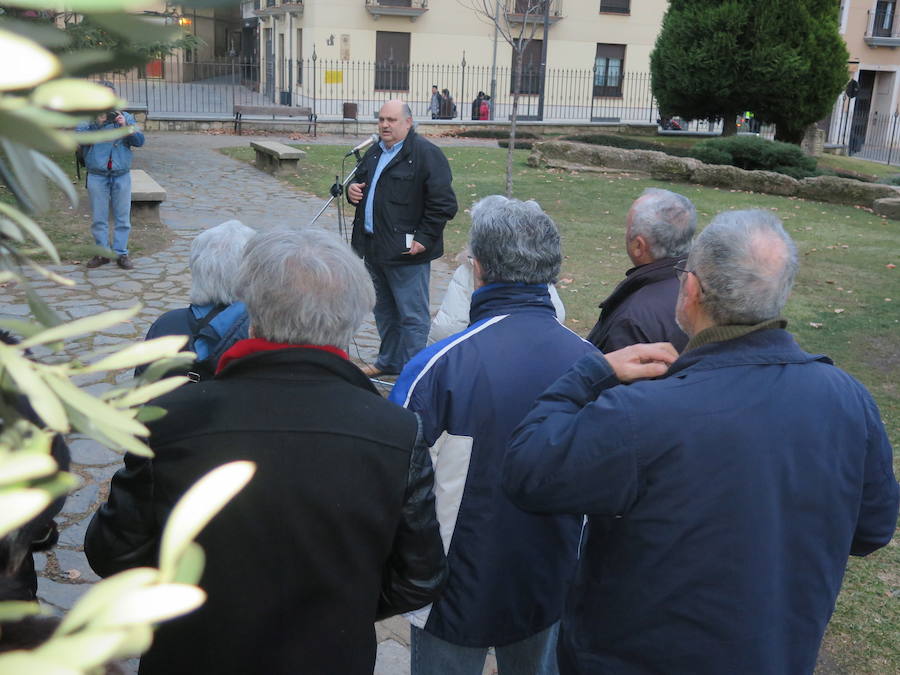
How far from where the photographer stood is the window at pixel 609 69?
35.0 m

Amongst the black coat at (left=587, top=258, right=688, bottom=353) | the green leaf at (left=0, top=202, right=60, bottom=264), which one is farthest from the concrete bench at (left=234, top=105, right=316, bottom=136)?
the green leaf at (left=0, top=202, right=60, bottom=264)

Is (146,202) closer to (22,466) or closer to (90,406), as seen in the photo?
(90,406)

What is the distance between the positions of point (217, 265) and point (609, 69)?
34683 mm

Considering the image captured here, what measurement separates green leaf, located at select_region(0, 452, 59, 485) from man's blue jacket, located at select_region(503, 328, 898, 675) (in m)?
1.39

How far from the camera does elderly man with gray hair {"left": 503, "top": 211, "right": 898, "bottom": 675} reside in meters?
1.84

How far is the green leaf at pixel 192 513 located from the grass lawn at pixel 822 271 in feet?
11.9

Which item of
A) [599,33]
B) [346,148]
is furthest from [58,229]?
[599,33]

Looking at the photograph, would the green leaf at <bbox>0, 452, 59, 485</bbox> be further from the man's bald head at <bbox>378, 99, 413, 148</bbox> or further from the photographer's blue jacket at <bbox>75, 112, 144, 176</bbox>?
the photographer's blue jacket at <bbox>75, 112, 144, 176</bbox>

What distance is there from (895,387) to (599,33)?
30606mm

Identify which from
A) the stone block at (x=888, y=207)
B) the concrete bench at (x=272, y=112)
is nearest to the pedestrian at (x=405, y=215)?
the stone block at (x=888, y=207)

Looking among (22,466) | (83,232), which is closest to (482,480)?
(22,466)

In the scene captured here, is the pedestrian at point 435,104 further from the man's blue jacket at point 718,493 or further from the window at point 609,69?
the man's blue jacket at point 718,493

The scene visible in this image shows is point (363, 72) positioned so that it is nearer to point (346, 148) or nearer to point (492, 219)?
point (346, 148)

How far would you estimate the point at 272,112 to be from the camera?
24.5 m
